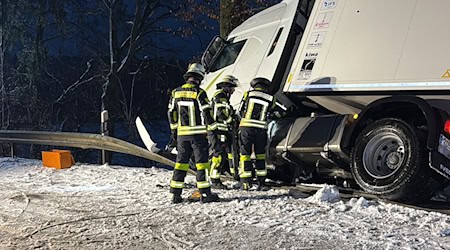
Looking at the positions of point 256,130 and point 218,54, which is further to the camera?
point 218,54

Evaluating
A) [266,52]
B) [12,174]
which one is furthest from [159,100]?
[266,52]

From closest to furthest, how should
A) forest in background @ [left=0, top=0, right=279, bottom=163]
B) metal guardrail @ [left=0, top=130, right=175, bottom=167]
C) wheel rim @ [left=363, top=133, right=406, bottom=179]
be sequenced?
wheel rim @ [left=363, top=133, right=406, bottom=179]
metal guardrail @ [left=0, top=130, right=175, bottom=167]
forest in background @ [left=0, top=0, right=279, bottom=163]

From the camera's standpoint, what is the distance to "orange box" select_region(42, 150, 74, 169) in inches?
446

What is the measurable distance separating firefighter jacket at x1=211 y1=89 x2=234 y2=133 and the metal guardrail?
81.3 inches

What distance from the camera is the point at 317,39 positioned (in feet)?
25.0

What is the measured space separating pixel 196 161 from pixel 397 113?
2.69 m

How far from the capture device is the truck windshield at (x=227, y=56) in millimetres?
9881

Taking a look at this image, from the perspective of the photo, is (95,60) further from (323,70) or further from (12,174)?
Result: (323,70)

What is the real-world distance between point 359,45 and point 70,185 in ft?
17.1

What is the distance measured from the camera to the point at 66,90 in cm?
2414

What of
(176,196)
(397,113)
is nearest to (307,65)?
(397,113)

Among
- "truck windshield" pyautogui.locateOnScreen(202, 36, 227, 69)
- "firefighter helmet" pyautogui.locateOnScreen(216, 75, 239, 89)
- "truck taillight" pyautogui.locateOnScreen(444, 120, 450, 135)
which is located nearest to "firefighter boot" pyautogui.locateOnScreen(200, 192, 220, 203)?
"firefighter helmet" pyautogui.locateOnScreen(216, 75, 239, 89)

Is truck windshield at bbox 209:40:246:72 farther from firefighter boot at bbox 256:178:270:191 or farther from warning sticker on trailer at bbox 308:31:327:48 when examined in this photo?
firefighter boot at bbox 256:178:270:191

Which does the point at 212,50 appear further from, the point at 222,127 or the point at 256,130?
the point at 256,130
